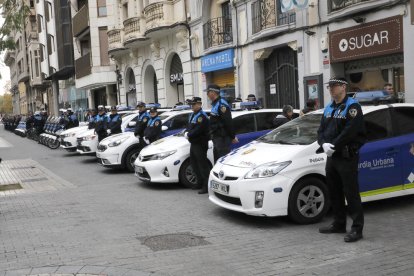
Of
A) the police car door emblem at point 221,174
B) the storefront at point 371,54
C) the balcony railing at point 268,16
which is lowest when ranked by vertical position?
the police car door emblem at point 221,174

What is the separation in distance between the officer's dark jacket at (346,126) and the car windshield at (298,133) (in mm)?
968

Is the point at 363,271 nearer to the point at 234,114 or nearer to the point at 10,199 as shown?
the point at 234,114

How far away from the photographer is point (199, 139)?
9125mm

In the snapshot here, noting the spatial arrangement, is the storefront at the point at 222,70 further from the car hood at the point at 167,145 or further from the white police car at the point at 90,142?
the car hood at the point at 167,145

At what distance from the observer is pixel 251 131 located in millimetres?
9859

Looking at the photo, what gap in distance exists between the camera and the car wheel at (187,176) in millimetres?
9711

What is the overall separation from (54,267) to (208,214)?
9.05 feet

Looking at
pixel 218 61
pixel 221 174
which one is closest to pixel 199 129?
pixel 221 174

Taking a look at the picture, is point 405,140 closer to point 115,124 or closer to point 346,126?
point 346,126

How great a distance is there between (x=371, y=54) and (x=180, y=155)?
5977mm

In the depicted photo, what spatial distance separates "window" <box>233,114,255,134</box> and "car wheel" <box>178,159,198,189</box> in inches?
43.7

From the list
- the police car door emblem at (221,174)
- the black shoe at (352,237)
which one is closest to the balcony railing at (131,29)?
the police car door emblem at (221,174)

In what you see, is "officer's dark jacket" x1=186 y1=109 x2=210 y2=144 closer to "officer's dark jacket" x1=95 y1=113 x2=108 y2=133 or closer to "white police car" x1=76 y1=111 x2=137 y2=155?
"officer's dark jacket" x1=95 y1=113 x2=108 y2=133

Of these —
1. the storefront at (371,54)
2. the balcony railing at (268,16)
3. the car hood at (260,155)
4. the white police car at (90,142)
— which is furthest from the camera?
the balcony railing at (268,16)
